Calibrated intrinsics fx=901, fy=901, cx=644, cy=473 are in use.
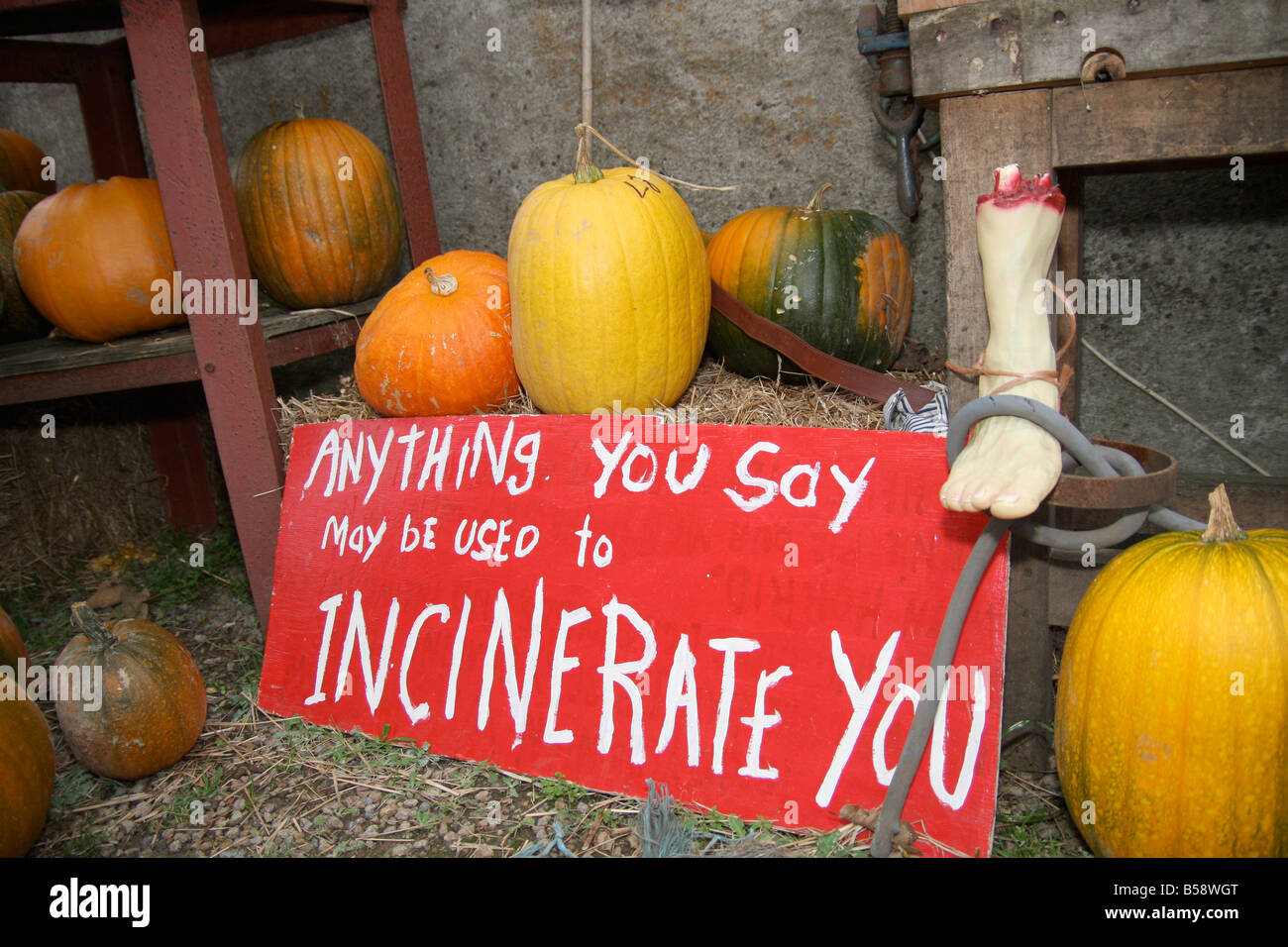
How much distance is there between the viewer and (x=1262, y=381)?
2.31 meters

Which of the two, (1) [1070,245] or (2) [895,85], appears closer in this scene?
(1) [1070,245]

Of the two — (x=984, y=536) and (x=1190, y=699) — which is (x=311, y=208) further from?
(x=1190, y=699)

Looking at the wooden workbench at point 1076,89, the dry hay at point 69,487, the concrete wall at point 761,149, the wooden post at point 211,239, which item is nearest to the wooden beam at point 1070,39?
the wooden workbench at point 1076,89

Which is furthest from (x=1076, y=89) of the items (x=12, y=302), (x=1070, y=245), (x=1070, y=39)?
(x=12, y=302)

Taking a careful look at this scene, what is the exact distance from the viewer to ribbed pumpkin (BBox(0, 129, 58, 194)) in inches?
138

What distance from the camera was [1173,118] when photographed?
139 centimetres

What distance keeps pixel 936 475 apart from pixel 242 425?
5.67 feet

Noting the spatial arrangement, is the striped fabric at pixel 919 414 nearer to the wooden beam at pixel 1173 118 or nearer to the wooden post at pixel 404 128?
the wooden beam at pixel 1173 118

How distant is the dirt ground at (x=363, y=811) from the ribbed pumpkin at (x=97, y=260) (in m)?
1.14

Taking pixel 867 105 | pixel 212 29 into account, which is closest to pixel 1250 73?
pixel 867 105

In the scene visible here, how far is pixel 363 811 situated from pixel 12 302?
217cm

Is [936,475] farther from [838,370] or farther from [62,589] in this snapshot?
[62,589]

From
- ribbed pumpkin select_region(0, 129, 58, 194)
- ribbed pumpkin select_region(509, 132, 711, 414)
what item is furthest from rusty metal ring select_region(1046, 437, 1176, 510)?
ribbed pumpkin select_region(0, 129, 58, 194)

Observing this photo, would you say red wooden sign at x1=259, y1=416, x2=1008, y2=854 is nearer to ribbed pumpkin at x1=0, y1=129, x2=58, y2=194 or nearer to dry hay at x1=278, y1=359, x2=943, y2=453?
dry hay at x1=278, y1=359, x2=943, y2=453
